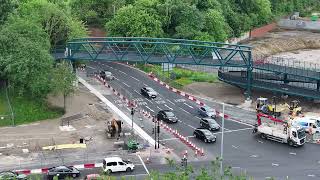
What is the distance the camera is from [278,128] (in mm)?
69812

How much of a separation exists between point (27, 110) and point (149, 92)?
756 inches

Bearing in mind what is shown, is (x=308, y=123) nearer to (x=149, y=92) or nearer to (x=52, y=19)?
(x=149, y=92)

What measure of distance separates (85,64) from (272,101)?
35307 millimetres

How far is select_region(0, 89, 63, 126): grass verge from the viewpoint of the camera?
74.4 m

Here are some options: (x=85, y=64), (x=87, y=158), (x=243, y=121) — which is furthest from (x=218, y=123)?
(x=85, y=64)

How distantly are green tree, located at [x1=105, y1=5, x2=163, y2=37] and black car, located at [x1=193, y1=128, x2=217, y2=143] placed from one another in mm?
45348

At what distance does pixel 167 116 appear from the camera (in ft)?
252

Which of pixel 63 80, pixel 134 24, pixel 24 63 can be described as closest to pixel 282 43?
pixel 134 24

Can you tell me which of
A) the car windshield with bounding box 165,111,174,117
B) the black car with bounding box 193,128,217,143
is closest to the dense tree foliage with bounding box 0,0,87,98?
the car windshield with bounding box 165,111,174,117

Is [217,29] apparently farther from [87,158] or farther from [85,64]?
[87,158]

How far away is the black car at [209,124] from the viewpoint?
240ft

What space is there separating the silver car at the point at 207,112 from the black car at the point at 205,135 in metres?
8.45

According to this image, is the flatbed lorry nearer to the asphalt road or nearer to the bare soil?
the asphalt road

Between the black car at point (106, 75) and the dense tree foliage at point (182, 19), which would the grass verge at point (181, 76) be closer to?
the black car at point (106, 75)
